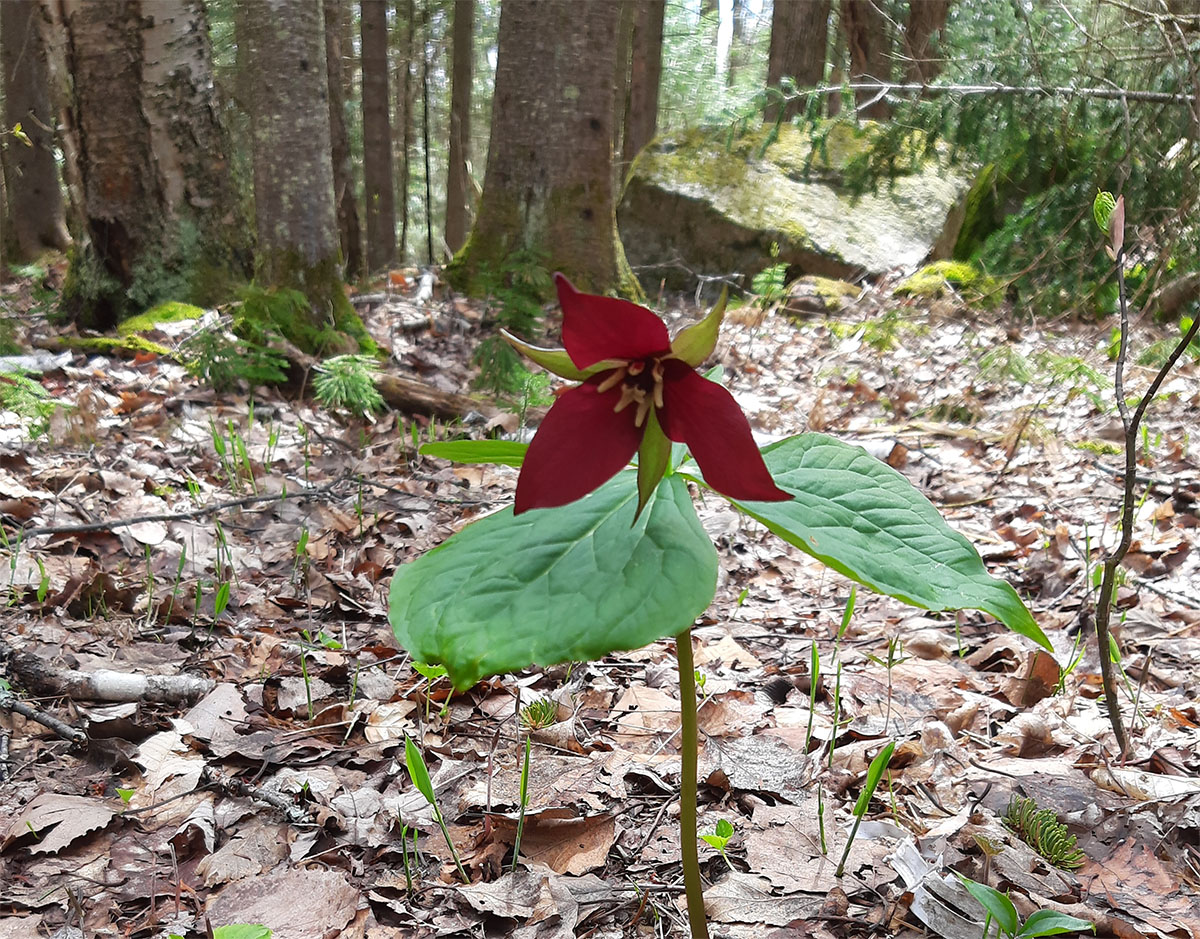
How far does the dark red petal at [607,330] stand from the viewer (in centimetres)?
70

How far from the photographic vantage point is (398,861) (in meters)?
1.42

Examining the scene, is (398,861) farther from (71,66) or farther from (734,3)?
(734,3)

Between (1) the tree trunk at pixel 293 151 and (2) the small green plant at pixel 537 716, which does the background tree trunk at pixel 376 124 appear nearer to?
(1) the tree trunk at pixel 293 151

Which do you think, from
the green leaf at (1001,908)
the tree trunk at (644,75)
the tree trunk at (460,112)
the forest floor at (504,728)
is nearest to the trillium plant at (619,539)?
the green leaf at (1001,908)

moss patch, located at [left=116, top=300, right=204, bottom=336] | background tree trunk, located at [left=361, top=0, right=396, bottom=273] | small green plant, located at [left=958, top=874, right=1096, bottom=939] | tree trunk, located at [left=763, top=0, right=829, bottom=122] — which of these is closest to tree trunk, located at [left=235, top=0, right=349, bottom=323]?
moss patch, located at [left=116, top=300, right=204, bottom=336]

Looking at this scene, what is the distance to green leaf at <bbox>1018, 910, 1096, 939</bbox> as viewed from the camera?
1.00 metres

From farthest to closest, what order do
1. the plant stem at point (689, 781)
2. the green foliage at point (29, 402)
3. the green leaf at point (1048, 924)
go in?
the green foliage at point (29, 402) → the green leaf at point (1048, 924) → the plant stem at point (689, 781)

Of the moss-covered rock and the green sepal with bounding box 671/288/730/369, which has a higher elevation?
the green sepal with bounding box 671/288/730/369

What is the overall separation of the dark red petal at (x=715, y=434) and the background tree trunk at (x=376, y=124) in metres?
9.65

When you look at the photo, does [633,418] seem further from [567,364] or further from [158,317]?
[158,317]

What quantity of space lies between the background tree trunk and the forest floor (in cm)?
773

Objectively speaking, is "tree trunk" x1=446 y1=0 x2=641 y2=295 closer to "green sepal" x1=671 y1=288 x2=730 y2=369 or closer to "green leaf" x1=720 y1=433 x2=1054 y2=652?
"green leaf" x1=720 y1=433 x2=1054 y2=652


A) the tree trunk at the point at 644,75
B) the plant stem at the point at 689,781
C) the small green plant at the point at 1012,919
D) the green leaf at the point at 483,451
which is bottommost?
the small green plant at the point at 1012,919

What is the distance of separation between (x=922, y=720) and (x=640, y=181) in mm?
6557
